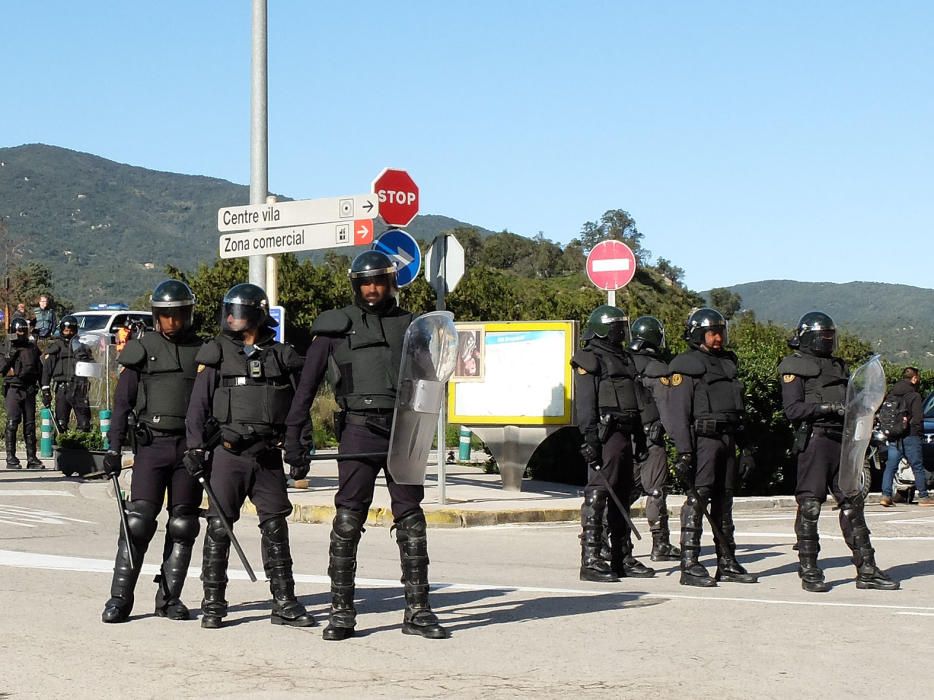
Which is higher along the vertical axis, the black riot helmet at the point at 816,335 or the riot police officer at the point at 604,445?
the black riot helmet at the point at 816,335

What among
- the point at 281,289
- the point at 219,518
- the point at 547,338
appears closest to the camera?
the point at 219,518

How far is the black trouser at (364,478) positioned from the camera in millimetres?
7664

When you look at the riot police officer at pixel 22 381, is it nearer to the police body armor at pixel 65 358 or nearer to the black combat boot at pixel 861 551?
the police body armor at pixel 65 358

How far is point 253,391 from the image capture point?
26.1ft

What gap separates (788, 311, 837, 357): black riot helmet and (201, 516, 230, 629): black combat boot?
14.1ft

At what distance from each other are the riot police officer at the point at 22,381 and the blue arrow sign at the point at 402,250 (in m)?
7.64

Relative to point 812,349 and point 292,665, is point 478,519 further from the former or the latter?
point 292,665

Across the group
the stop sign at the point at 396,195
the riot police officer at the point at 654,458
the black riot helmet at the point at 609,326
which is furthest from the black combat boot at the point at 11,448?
the black riot helmet at the point at 609,326

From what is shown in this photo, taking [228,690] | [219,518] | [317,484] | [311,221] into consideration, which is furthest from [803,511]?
[317,484]

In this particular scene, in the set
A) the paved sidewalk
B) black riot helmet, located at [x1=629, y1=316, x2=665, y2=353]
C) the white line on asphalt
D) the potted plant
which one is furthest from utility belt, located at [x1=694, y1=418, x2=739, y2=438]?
the potted plant

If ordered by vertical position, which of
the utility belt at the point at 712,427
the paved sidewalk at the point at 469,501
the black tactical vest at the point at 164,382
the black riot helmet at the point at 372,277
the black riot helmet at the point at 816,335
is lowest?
the paved sidewalk at the point at 469,501

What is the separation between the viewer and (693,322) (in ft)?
34.0

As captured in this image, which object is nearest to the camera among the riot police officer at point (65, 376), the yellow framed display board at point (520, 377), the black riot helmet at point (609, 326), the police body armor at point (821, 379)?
the police body armor at point (821, 379)

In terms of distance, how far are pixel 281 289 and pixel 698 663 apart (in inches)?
1571
